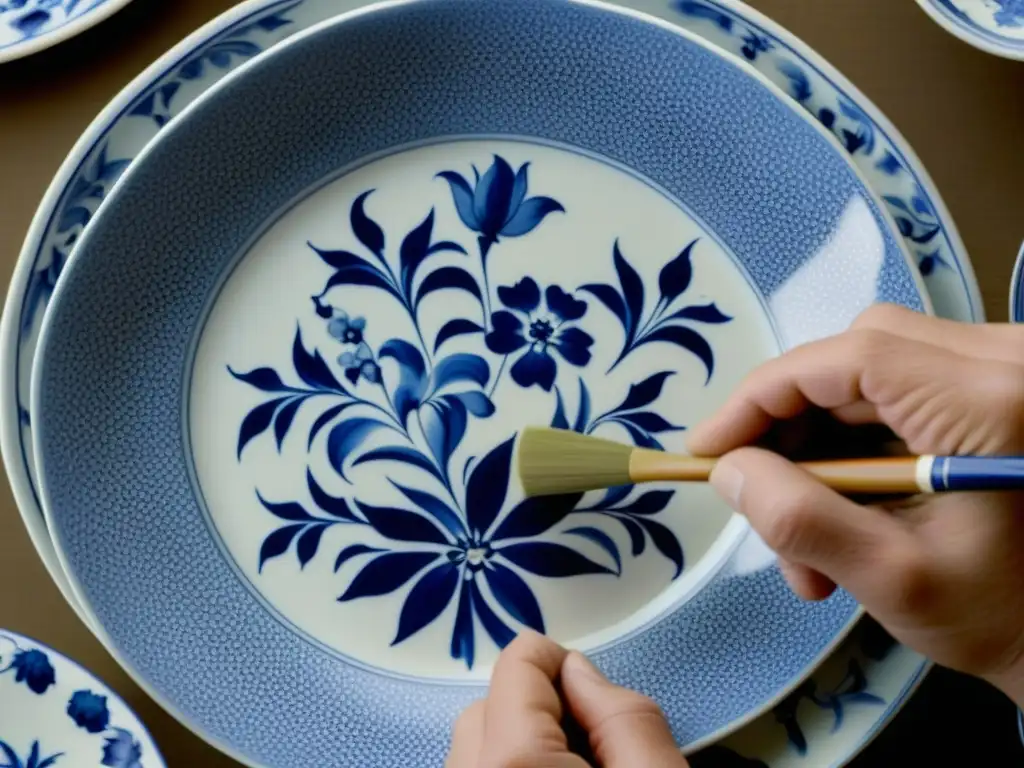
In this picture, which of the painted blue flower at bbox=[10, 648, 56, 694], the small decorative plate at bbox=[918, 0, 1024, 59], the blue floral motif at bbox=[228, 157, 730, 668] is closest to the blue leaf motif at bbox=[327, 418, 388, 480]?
the blue floral motif at bbox=[228, 157, 730, 668]

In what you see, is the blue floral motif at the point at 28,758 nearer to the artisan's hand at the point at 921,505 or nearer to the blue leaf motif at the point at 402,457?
the blue leaf motif at the point at 402,457

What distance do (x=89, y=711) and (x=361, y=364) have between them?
260 millimetres

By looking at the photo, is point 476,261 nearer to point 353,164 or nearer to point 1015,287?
point 353,164

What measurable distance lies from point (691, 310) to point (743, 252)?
4cm

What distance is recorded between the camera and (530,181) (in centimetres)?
61

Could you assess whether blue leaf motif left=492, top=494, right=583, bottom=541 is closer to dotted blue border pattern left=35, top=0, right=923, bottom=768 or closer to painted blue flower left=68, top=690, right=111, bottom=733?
dotted blue border pattern left=35, top=0, right=923, bottom=768

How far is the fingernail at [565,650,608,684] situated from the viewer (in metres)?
0.55

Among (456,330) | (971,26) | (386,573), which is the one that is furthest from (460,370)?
(971,26)

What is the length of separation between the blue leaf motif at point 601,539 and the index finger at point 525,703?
6 centimetres

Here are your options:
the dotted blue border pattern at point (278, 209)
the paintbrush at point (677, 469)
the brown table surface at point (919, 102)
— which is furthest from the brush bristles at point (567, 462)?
the brown table surface at point (919, 102)

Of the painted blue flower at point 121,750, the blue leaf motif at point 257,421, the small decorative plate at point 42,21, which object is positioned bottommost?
the painted blue flower at point 121,750

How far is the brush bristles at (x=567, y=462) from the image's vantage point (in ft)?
1.82

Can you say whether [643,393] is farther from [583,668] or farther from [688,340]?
[583,668]

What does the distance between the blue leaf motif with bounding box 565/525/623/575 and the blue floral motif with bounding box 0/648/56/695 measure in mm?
315
